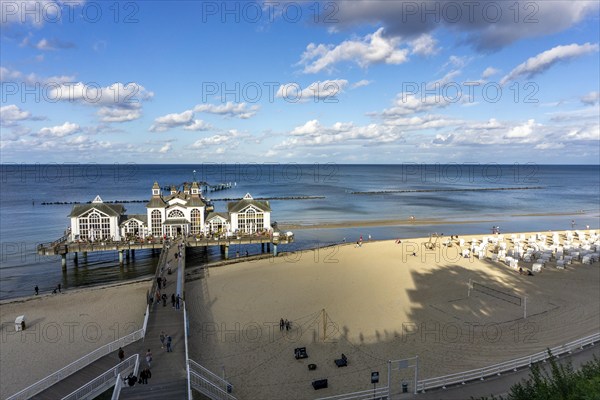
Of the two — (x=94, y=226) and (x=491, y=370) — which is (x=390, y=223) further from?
(x=491, y=370)

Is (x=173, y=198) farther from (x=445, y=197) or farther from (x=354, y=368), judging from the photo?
(x=445, y=197)

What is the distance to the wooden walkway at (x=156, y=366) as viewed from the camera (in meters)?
14.1

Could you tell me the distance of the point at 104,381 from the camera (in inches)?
598

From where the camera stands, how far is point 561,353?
1662 centimetres

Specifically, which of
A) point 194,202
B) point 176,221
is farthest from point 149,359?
point 194,202

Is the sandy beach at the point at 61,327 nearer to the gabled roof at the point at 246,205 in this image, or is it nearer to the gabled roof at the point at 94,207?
the gabled roof at the point at 94,207

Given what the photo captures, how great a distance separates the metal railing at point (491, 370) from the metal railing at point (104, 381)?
34.5ft

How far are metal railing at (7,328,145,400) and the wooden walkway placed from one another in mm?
370

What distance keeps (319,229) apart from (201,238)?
20.0m

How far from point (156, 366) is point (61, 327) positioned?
933 cm

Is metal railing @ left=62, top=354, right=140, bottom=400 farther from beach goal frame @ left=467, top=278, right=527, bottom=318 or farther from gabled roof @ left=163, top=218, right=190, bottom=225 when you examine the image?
gabled roof @ left=163, top=218, right=190, bottom=225

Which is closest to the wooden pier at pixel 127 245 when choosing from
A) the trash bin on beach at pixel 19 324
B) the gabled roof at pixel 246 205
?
the gabled roof at pixel 246 205

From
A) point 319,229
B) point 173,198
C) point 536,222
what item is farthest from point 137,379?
point 536,222

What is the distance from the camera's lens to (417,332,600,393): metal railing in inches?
571
